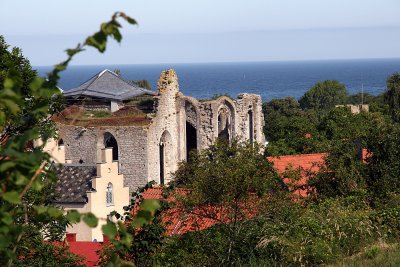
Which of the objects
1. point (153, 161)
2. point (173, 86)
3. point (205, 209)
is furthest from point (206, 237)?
point (173, 86)

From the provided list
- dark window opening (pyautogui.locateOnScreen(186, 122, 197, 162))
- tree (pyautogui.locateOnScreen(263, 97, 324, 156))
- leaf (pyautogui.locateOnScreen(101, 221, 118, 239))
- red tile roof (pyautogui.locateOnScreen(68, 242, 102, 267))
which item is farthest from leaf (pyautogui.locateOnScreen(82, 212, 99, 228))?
dark window opening (pyautogui.locateOnScreen(186, 122, 197, 162))

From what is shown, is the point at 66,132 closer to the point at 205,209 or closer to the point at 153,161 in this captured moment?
the point at 153,161

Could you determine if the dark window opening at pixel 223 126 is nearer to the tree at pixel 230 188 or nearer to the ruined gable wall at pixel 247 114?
the ruined gable wall at pixel 247 114

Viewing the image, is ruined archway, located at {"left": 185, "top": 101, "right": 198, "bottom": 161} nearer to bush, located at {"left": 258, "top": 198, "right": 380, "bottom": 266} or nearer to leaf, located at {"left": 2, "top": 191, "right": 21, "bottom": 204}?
bush, located at {"left": 258, "top": 198, "right": 380, "bottom": 266}

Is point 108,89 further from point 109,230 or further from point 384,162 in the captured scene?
point 109,230

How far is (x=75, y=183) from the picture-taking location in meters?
27.1

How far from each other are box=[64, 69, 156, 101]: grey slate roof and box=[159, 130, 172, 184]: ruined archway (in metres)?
3.04

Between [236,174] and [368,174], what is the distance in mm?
7201

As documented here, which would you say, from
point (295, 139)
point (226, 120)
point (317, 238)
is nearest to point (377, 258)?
point (317, 238)

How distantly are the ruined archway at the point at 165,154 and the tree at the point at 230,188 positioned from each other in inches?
676

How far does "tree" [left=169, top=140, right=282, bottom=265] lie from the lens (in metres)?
16.1

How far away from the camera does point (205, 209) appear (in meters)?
16.5

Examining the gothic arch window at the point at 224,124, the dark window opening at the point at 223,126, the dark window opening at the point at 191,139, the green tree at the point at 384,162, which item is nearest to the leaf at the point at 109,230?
the green tree at the point at 384,162

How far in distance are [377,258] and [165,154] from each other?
25496mm
